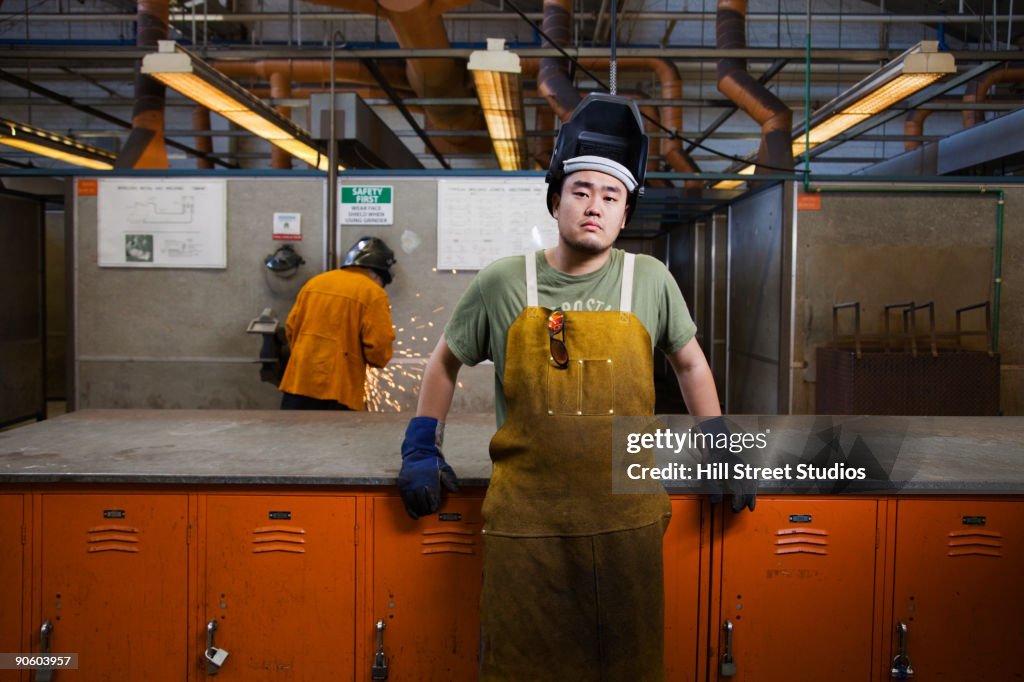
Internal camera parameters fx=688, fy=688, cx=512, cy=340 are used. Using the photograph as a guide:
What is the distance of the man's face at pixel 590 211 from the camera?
1618mm

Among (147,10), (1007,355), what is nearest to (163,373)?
(147,10)

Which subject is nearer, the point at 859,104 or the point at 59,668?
the point at 59,668

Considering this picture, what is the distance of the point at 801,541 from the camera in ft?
6.69

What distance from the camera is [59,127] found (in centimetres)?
1061

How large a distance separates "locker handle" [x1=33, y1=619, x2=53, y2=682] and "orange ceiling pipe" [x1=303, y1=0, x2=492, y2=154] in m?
3.90

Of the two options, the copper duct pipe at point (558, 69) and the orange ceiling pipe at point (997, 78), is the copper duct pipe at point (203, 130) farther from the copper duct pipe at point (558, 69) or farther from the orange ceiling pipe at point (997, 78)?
the orange ceiling pipe at point (997, 78)

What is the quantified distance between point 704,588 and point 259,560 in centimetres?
133

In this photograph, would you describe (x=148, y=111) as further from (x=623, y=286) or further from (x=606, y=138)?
(x=623, y=286)

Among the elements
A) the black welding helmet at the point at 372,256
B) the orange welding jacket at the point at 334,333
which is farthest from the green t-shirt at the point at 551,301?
the black welding helmet at the point at 372,256

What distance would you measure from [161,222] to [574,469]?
373cm

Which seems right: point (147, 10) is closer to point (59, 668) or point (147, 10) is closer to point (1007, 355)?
point (59, 668)

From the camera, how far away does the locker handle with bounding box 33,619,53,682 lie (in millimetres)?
2008

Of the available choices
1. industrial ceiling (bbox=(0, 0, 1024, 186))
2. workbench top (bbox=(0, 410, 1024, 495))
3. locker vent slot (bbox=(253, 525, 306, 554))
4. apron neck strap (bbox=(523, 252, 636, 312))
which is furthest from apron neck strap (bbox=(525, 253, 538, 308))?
industrial ceiling (bbox=(0, 0, 1024, 186))

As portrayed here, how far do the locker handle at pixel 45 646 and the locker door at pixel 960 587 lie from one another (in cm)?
247
